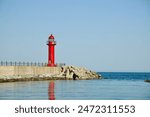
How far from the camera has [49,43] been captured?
40.9 metres

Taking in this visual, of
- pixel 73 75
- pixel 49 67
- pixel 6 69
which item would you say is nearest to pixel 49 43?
pixel 49 67

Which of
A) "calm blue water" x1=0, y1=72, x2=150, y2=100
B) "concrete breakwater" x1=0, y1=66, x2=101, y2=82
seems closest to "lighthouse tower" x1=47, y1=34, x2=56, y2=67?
"concrete breakwater" x1=0, y1=66, x2=101, y2=82

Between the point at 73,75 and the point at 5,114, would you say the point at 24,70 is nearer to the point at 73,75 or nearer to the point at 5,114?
the point at 73,75

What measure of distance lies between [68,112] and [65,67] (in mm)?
31390

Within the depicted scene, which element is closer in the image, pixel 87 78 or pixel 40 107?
pixel 40 107

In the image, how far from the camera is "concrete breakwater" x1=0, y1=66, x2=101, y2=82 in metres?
33.2

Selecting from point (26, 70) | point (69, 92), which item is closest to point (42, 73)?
point (26, 70)

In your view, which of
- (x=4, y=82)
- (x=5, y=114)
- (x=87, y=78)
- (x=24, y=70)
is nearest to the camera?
(x=5, y=114)

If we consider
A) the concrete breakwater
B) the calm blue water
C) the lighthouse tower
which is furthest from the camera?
the lighthouse tower

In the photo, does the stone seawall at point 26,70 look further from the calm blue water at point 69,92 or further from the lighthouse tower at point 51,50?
the calm blue water at point 69,92

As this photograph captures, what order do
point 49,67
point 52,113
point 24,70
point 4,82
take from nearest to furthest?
point 52,113, point 4,82, point 24,70, point 49,67

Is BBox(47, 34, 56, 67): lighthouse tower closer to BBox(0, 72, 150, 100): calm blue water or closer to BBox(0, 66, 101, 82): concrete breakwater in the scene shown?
BBox(0, 66, 101, 82): concrete breakwater

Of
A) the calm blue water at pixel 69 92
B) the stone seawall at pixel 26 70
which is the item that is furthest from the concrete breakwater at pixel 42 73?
the calm blue water at pixel 69 92

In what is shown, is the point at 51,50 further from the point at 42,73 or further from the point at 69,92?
the point at 69,92
